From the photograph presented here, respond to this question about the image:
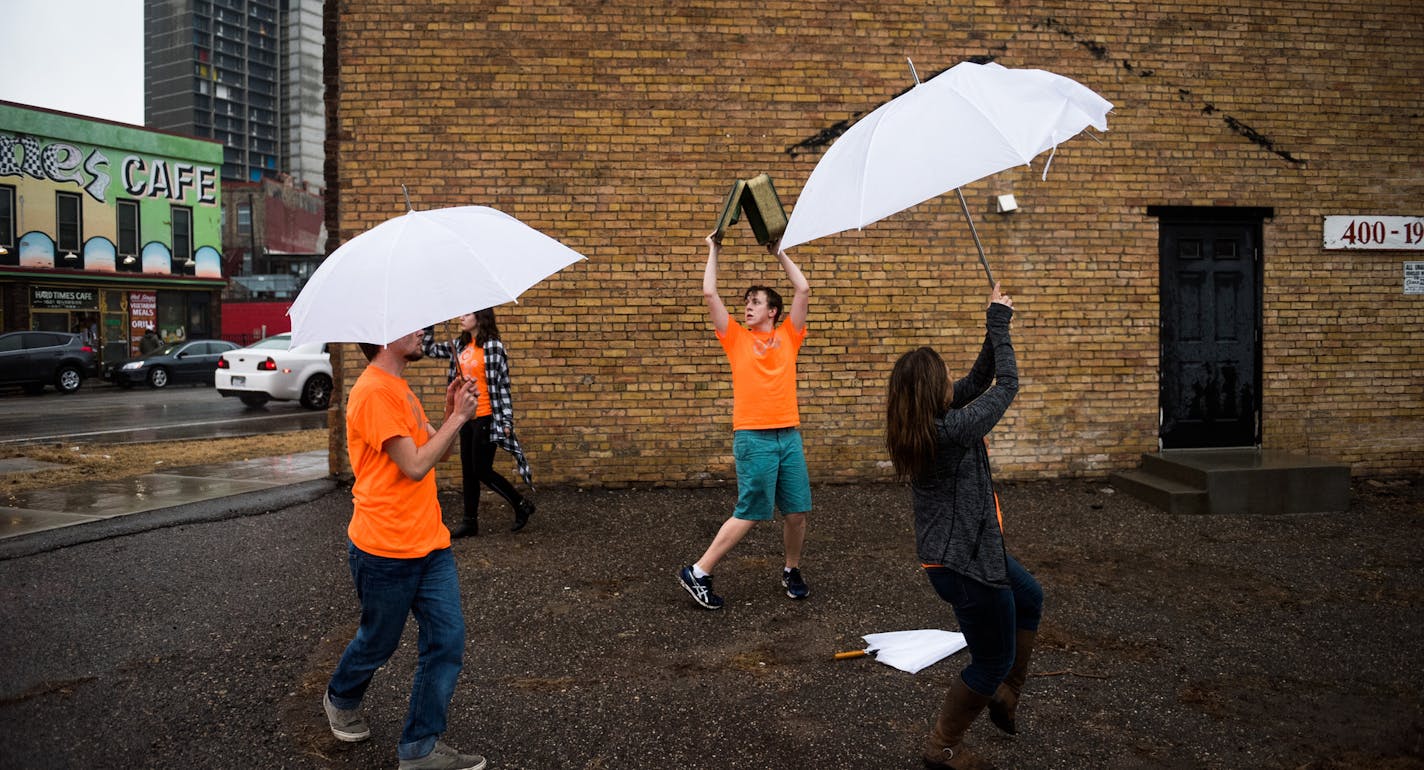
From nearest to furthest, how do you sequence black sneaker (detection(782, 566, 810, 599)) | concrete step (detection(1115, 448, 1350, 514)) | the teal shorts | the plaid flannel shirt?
1. the teal shorts
2. black sneaker (detection(782, 566, 810, 599))
3. the plaid flannel shirt
4. concrete step (detection(1115, 448, 1350, 514))

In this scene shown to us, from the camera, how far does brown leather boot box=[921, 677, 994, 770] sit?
3.07 meters

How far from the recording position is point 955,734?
312 centimetres

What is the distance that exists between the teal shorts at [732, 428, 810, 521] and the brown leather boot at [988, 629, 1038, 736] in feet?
A: 5.70

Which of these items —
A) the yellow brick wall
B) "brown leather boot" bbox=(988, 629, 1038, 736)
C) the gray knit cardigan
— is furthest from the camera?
the yellow brick wall

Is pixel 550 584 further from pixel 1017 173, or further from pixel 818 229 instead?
pixel 1017 173

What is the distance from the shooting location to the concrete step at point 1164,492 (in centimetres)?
733

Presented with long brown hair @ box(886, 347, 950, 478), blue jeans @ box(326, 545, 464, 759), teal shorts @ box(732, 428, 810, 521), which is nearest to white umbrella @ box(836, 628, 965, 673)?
teal shorts @ box(732, 428, 810, 521)

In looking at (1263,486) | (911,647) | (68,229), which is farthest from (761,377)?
(68,229)

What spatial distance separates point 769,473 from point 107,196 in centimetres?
3529

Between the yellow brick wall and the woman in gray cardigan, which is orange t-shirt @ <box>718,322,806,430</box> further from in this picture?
the yellow brick wall

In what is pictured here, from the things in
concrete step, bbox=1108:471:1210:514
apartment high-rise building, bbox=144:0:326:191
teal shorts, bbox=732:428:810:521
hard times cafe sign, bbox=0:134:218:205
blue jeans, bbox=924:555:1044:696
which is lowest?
concrete step, bbox=1108:471:1210:514

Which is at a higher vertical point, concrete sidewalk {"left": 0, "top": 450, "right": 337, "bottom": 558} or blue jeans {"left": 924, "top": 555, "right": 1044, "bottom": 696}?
blue jeans {"left": 924, "top": 555, "right": 1044, "bottom": 696}

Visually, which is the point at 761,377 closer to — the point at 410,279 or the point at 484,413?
the point at 410,279

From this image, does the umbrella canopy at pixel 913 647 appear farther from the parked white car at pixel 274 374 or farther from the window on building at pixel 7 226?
the window on building at pixel 7 226
